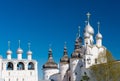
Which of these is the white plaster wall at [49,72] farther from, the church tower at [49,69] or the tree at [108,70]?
the tree at [108,70]

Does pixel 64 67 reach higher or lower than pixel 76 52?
lower

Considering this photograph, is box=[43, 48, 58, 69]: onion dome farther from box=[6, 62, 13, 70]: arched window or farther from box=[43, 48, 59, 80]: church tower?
box=[6, 62, 13, 70]: arched window

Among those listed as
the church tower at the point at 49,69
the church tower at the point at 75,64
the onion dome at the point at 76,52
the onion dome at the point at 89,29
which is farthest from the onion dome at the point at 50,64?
the onion dome at the point at 89,29

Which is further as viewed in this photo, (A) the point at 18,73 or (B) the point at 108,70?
(A) the point at 18,73

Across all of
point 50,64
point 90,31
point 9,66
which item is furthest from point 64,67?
point 9,66

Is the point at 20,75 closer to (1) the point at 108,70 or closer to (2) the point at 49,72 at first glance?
(2) the point at 49,72

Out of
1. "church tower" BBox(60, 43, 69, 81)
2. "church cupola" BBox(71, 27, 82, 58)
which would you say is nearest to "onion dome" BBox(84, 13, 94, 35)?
"church cupola" BBox(71, 27, 82, 58)

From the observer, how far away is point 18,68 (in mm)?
82562

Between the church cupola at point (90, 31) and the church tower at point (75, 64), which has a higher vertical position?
the church cupola at point (90, 31)

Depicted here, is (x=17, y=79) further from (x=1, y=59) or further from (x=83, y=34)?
(x=83, y=34)

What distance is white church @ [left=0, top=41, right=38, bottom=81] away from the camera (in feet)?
261

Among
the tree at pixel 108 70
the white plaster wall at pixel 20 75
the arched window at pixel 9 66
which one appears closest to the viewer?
the tree at pixel 108 70

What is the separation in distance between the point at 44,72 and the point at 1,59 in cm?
1112

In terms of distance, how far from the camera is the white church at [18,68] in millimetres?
79500
